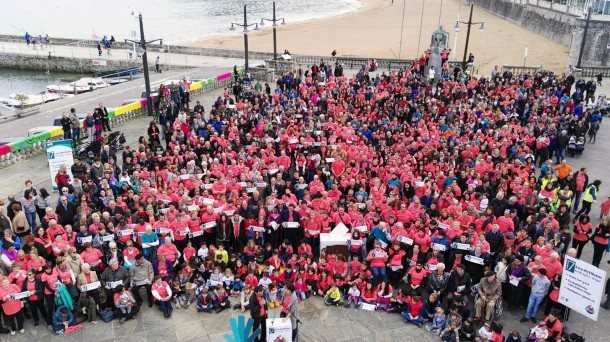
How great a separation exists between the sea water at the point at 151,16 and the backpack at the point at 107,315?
53.4 meters

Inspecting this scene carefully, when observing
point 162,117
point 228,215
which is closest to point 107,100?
point 162,117

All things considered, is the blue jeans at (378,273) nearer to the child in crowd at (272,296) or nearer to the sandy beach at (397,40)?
the child in crowd at (272,296)

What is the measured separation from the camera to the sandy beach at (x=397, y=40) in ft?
155

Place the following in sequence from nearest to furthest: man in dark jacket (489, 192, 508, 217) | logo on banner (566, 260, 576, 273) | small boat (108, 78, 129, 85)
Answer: logo on banner (566, 260, 576, 273) → man in dark jacket (489, 192, 508, 217) → small boat (108, 78, 129, 85)

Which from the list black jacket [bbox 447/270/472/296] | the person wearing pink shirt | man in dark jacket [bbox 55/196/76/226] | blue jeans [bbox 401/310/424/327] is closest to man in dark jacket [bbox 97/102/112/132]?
man in dark jacket [bbox 55/196/76/226]

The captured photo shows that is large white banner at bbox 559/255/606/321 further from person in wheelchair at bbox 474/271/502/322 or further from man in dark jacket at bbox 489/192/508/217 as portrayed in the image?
man in dark jacket at bbox 489/192/508/217

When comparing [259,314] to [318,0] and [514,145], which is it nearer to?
[514,145]

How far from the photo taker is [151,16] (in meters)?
92.8

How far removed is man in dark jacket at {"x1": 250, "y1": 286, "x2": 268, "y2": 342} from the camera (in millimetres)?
9711

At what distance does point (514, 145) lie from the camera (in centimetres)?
1658

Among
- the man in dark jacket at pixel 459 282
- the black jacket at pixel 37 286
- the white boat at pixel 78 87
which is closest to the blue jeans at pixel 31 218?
the black jacket at pixel 37 286

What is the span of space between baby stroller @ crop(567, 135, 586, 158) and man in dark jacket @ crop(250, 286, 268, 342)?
47.9ft

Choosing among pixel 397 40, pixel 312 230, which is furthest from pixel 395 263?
pixel 397 40

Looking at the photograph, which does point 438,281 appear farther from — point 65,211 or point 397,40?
point 397,40
